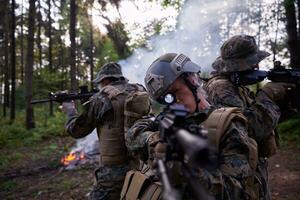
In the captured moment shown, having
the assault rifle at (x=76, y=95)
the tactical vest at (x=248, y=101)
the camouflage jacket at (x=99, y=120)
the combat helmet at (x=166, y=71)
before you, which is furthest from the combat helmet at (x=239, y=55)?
the assault rifle at (x=76, y=95)

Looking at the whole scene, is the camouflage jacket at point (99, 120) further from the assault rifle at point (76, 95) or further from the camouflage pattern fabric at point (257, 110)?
the camouflage pattern fabric at point (257, 110)

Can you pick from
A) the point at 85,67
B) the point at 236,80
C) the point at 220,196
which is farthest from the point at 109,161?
the point at 85,67

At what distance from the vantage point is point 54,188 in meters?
7.73

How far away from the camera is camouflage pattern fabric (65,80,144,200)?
157 inches

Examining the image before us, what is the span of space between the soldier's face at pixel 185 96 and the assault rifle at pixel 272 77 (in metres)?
1.16

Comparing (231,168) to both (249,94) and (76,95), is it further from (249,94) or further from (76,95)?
(76,95)

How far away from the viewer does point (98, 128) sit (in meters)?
4.21

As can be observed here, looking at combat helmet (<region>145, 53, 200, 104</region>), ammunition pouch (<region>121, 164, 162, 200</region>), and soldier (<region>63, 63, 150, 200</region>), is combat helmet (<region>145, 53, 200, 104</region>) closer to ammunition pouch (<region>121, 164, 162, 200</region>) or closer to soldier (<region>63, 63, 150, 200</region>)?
ammunition pouch (<region>121, 164, 162, 200</region>)

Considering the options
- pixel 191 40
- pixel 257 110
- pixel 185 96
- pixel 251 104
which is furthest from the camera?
pixel 191 40

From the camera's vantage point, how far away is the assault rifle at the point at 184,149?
1047mm

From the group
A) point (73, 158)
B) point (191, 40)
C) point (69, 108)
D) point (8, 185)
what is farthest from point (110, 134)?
point (191, 40)

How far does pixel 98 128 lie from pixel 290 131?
8.59 metres

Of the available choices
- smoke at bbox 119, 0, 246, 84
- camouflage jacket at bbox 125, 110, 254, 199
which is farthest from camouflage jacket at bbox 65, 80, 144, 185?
smoke at bbox 119, 0, 246, 84

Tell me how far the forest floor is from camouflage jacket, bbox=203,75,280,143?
4.11m
